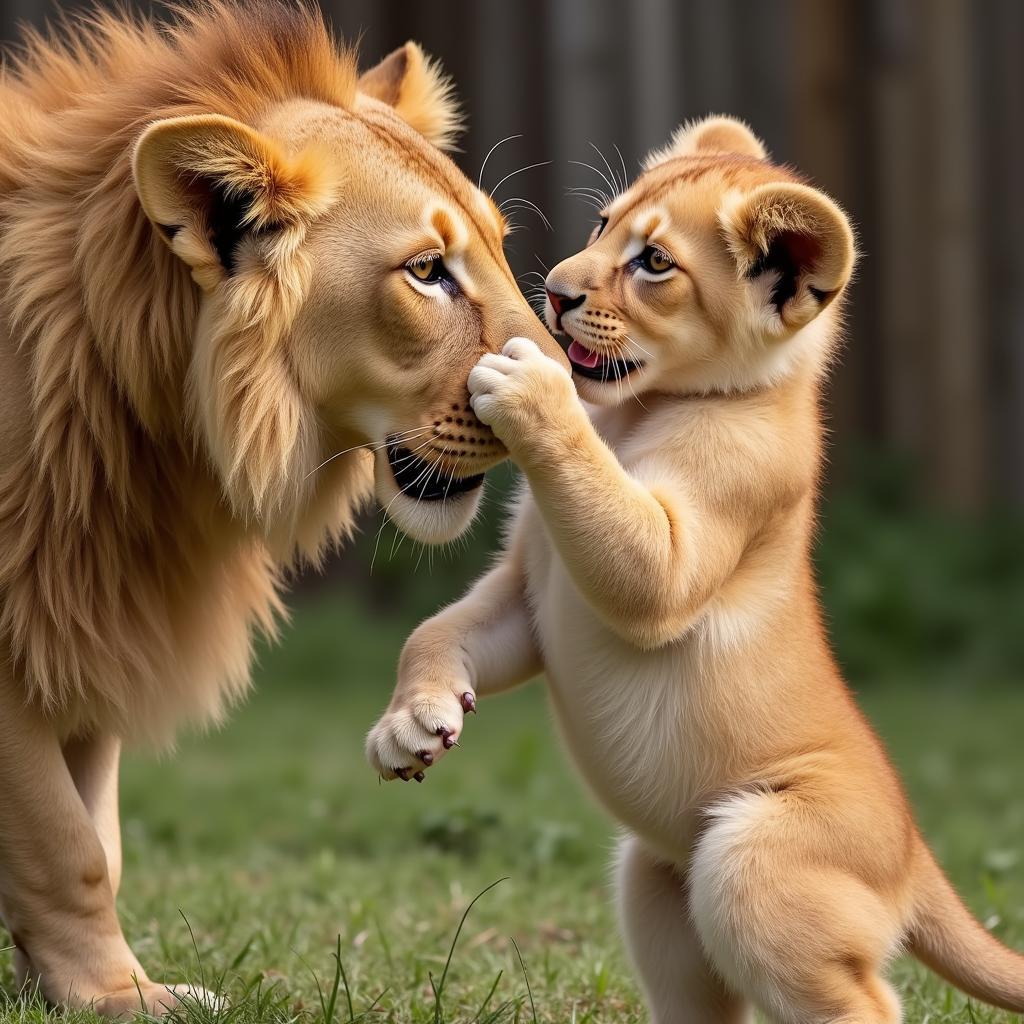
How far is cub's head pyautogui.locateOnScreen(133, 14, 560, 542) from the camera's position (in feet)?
10.5

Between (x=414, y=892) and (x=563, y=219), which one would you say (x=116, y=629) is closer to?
(x=414, y=892)

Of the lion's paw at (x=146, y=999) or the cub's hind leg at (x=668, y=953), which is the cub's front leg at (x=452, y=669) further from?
the lion's paw at (x=146, y=999)

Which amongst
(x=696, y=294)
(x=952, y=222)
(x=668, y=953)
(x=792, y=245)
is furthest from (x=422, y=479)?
(x=952, y=222)

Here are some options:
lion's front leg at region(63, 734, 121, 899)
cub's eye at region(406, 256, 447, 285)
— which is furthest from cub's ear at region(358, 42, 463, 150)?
lion's front leg at region(63, 734, 121, 899)

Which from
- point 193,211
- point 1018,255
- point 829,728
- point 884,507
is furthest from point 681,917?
point 1018,255

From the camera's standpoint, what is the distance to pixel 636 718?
3.24 metres

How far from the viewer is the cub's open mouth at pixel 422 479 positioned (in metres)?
3.28

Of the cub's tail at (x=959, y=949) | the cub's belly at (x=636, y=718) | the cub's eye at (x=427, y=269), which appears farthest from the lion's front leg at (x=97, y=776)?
the cub's tail at (x=959, y=949)

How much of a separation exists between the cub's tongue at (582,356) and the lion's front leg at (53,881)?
1.32 m

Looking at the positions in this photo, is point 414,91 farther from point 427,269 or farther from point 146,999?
point 146,999

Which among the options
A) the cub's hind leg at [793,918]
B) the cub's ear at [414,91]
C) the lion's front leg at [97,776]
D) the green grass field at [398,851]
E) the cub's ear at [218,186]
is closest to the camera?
the cub's hind leg at [793,918]

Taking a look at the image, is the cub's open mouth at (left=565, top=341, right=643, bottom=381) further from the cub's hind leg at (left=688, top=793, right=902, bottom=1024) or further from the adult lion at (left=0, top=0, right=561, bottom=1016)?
the cub's hind leg at (left=688, top=793, right=902, bottom=1024)

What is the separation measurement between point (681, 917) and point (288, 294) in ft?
4.88

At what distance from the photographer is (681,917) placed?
3.37m
